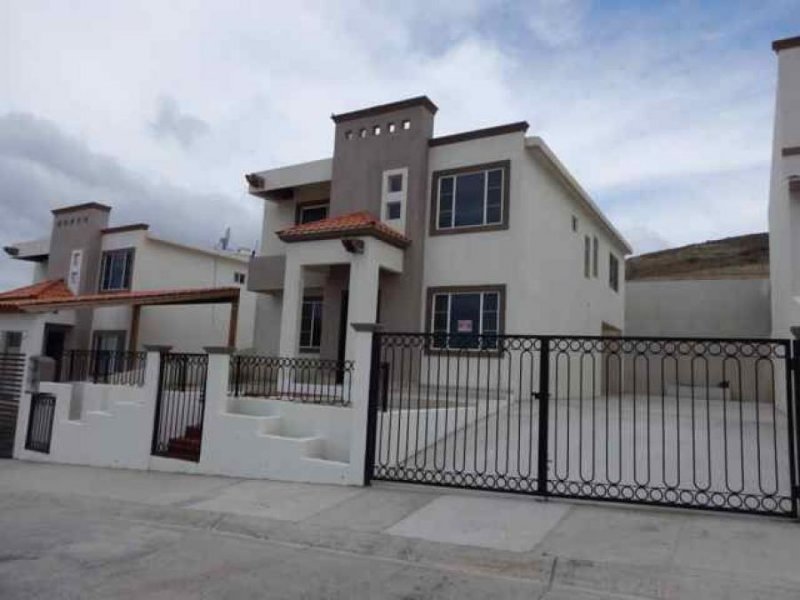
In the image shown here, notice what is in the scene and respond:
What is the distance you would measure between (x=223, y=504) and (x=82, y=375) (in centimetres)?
1165

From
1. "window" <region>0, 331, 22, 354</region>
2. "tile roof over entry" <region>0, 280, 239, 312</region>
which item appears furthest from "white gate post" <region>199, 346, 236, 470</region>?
"window" <region>0, 331, 22, 354</region>

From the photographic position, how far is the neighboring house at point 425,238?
49.1 feet

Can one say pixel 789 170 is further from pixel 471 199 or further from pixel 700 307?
pixel 700 307

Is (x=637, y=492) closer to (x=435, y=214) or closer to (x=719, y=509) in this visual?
(x=719, y=509)

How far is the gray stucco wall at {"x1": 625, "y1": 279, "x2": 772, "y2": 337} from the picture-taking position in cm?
2494

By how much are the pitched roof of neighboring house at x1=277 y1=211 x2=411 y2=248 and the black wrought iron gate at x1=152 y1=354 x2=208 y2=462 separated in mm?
4543

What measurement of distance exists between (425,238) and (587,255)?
23.1 feet

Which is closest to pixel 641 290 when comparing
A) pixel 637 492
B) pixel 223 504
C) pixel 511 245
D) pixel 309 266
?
pixel 511 245

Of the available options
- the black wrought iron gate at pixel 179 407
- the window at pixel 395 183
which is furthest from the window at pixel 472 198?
the black wrought iron gate at pixel 179 407

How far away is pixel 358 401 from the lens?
901 cm

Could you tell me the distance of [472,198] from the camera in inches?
620

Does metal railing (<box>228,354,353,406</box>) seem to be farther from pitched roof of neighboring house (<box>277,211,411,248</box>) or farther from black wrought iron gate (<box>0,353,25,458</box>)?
black wrought iron gate (<box>0,353,25,458</box>)

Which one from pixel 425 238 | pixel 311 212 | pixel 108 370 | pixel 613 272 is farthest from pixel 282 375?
pixel 613 272

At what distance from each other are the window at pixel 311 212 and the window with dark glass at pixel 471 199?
4.50m
